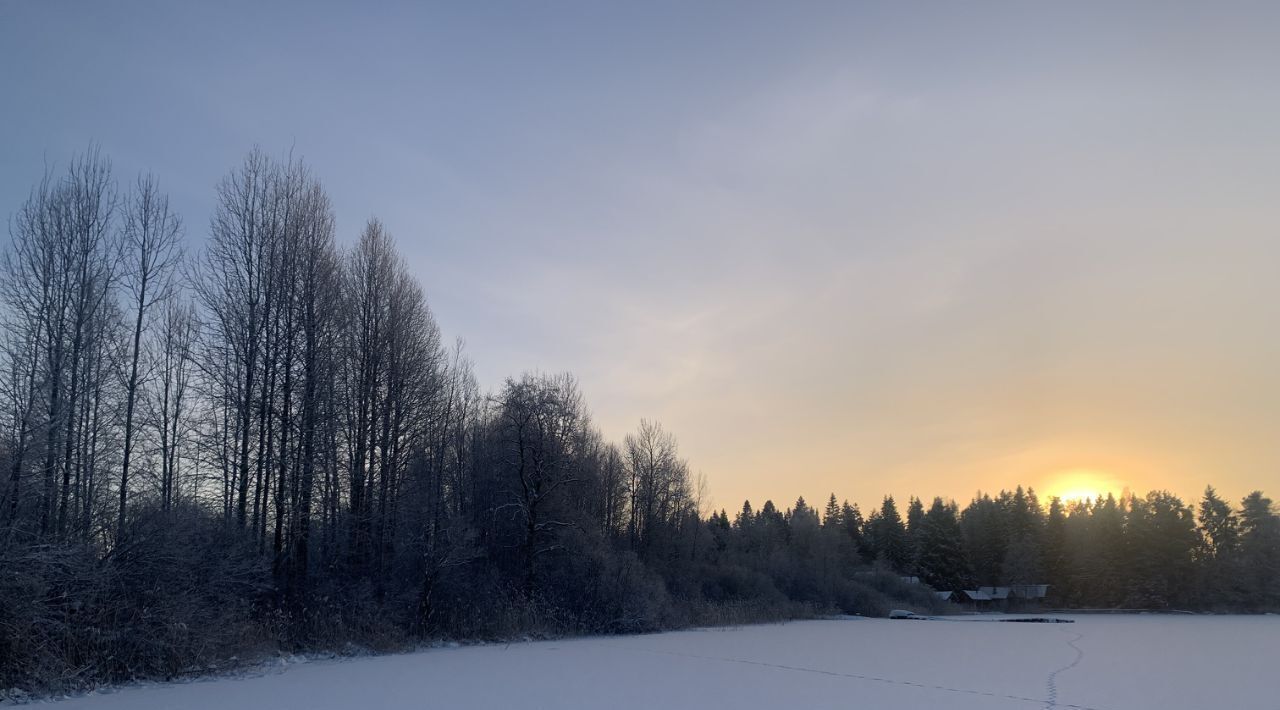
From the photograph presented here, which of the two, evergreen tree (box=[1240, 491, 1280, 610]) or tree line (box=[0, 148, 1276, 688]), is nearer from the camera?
tree line (box=[0, 148, 1276, 688])

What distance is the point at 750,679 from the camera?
1675cm

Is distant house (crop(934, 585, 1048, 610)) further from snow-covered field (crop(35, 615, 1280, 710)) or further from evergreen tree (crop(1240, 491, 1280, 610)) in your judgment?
snow-covered field (crop(35, 615, 1280, 710))

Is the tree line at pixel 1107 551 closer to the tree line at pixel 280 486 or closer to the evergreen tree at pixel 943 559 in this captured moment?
the evergreen tree at pixel 943 559

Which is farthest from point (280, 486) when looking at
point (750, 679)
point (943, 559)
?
point (943, 559)

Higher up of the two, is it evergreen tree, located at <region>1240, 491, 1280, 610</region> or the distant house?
evergreen tree, located at <region>1240, 491, 1280, 610</region>

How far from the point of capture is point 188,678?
1534cm

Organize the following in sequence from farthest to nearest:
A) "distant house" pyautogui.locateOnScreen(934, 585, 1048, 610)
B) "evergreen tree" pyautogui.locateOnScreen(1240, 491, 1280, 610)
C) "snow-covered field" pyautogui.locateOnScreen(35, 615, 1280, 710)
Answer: "distant house" pyautogui.locateOnScreen(934, 585, 1048, 610), "evergreen tree" pyautogui.locateOnScreen(1240, 491, 1280, 610), "snow-covered field" pyautogui.locateOnScreen(35, 615, 1280, 710)

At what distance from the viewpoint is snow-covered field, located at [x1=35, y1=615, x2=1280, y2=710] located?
1319cm

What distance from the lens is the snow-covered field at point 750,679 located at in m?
13.2

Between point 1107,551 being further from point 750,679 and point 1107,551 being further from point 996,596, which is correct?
point 750,679

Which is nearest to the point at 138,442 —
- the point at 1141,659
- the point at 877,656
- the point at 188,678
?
the point at 188,678

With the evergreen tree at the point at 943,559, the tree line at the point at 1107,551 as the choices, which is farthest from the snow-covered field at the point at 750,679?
the evergreen tree at the point at 943,559

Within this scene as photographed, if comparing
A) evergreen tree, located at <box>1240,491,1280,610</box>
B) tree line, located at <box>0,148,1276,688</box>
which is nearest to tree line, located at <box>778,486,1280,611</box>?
evergreen tree, located at <box>1240,491,1280,610</box>

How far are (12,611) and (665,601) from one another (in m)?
26.2
